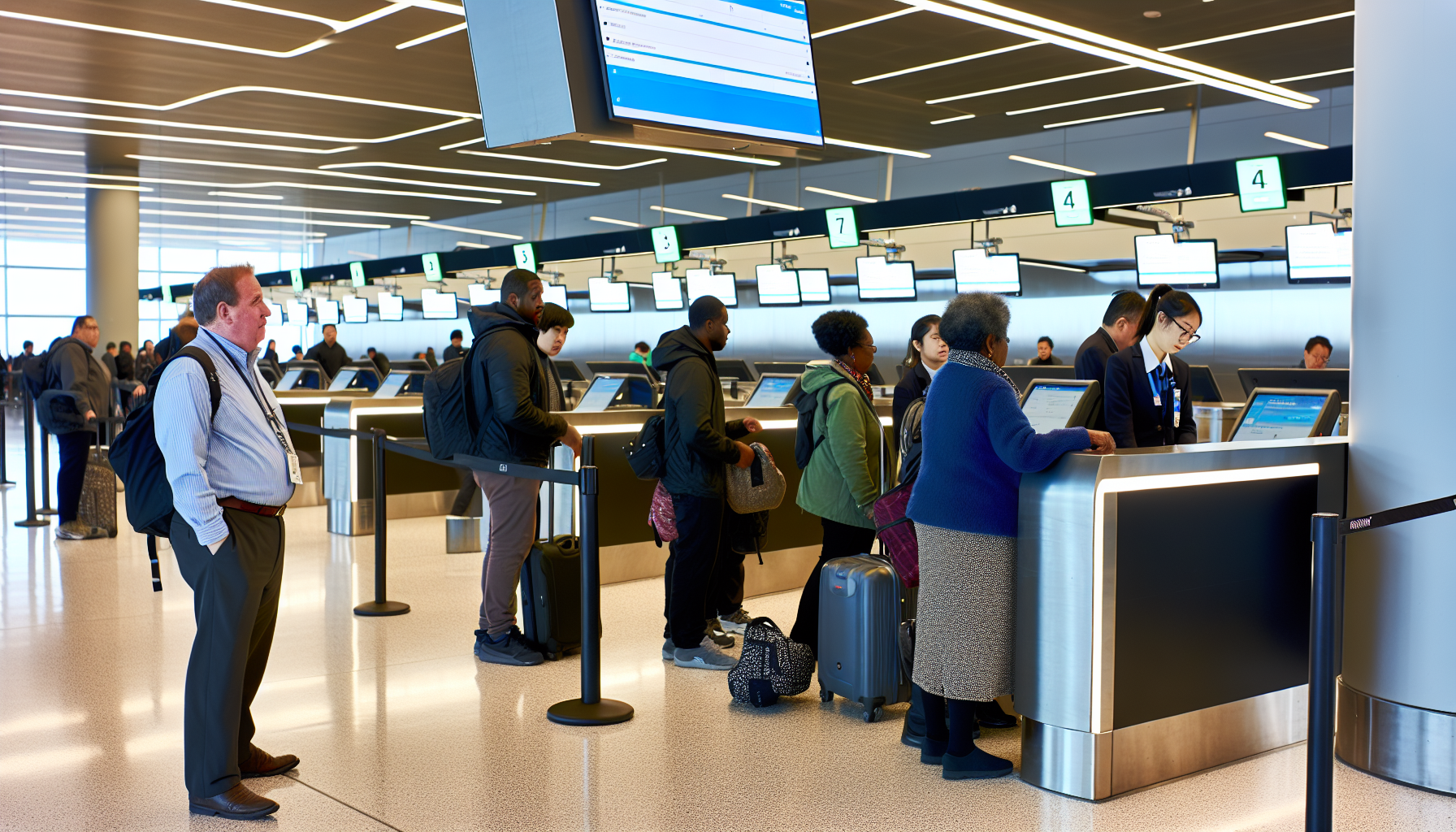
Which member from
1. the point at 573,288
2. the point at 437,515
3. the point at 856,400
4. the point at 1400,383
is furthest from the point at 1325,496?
the point at 573,288

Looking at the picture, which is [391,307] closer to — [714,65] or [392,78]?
[392,78]

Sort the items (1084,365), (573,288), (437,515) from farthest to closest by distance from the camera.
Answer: (573,288), (437,515), (1084,365)

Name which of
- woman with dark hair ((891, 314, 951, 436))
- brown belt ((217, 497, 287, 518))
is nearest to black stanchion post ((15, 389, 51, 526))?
brown belt ((217, 497, 287, 518))

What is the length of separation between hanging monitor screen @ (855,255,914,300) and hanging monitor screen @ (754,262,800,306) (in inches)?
38.6

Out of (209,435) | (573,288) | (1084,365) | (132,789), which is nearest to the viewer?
(209,435)

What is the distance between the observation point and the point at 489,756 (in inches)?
145

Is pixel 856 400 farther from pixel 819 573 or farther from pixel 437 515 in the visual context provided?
pixel 437 515

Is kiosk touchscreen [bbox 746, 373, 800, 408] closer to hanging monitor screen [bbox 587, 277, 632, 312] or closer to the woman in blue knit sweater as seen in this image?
the woman in blue knit sweater

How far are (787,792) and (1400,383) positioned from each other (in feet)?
7.40

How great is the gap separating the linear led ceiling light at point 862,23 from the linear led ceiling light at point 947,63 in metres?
1.42

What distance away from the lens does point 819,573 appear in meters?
4.34

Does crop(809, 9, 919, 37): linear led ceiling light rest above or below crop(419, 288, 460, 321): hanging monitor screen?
above

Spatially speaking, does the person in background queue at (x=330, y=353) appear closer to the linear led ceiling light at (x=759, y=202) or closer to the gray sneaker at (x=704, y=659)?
the linear led ceiling light at (x=759, y=202)

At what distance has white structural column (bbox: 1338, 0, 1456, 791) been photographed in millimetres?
3465
